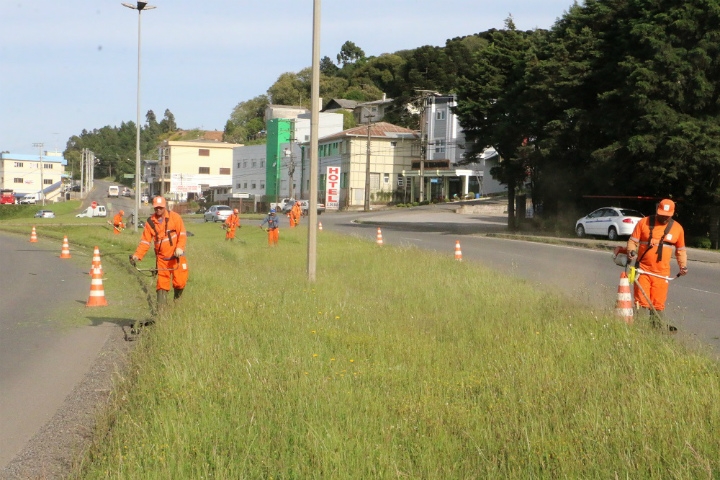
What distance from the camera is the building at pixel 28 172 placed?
141250 mm

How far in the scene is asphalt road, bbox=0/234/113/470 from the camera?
7.33 metres

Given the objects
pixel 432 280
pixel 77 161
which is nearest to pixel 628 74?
pixel 432 280

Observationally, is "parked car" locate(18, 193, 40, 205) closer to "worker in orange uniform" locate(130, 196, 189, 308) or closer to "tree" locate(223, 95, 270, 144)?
"tree" locate(223, 95, 270, 144)

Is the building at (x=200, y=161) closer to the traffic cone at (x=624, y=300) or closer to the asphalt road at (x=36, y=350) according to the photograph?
the asphalt road at (x=36, y=350)

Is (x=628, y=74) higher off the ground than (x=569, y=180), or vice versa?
(x=628, y=74)

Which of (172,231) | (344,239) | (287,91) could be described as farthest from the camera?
(287,91)

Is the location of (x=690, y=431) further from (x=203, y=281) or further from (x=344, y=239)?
(x=344, y=239)

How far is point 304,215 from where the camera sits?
6819cm

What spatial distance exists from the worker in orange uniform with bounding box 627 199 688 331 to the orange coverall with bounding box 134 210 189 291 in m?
5.70

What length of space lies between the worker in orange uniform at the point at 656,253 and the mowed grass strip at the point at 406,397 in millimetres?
630

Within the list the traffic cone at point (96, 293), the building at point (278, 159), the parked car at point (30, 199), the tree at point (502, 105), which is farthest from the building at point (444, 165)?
the traffic cone at point (96, 293)

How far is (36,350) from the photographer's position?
10.6 m

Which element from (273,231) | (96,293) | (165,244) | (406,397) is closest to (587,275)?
(96,293)

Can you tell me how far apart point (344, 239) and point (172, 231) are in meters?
18.5
